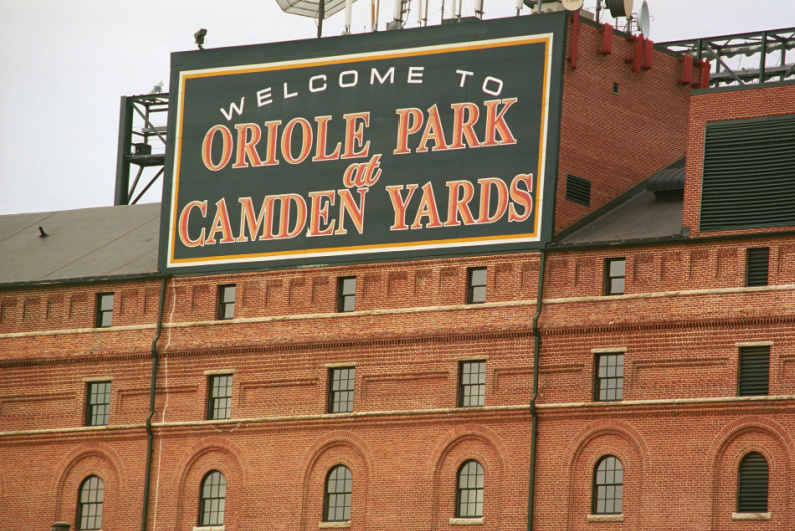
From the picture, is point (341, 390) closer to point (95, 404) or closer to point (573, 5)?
point (95, 404)

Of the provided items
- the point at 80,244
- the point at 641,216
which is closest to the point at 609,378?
the point at 641,216

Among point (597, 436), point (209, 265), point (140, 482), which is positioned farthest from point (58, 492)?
point (597, 436)

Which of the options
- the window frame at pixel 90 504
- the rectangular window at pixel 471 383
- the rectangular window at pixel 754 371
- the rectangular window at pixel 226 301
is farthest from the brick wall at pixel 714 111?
the window frame at pixel 90 504

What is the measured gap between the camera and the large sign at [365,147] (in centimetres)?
7525

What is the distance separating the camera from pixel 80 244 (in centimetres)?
8762

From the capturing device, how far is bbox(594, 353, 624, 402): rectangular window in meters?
71.7

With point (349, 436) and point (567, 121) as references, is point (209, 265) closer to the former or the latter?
point (349, 436)

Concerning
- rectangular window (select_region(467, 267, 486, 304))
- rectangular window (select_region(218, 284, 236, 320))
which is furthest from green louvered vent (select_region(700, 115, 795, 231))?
rectangular window (select_region(218, 284, 236, 320))

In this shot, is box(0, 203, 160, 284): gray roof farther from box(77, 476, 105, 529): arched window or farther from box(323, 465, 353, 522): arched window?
box(323, 465, 353, 522): arched window

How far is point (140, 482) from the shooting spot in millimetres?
79625

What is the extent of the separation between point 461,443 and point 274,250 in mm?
10998

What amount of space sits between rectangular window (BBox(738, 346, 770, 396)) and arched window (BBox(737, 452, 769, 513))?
2118 millimetres

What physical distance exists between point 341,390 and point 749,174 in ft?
55.5

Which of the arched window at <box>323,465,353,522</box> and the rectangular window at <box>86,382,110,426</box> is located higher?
the rectangular window at <box>86,382,110,426</box>
